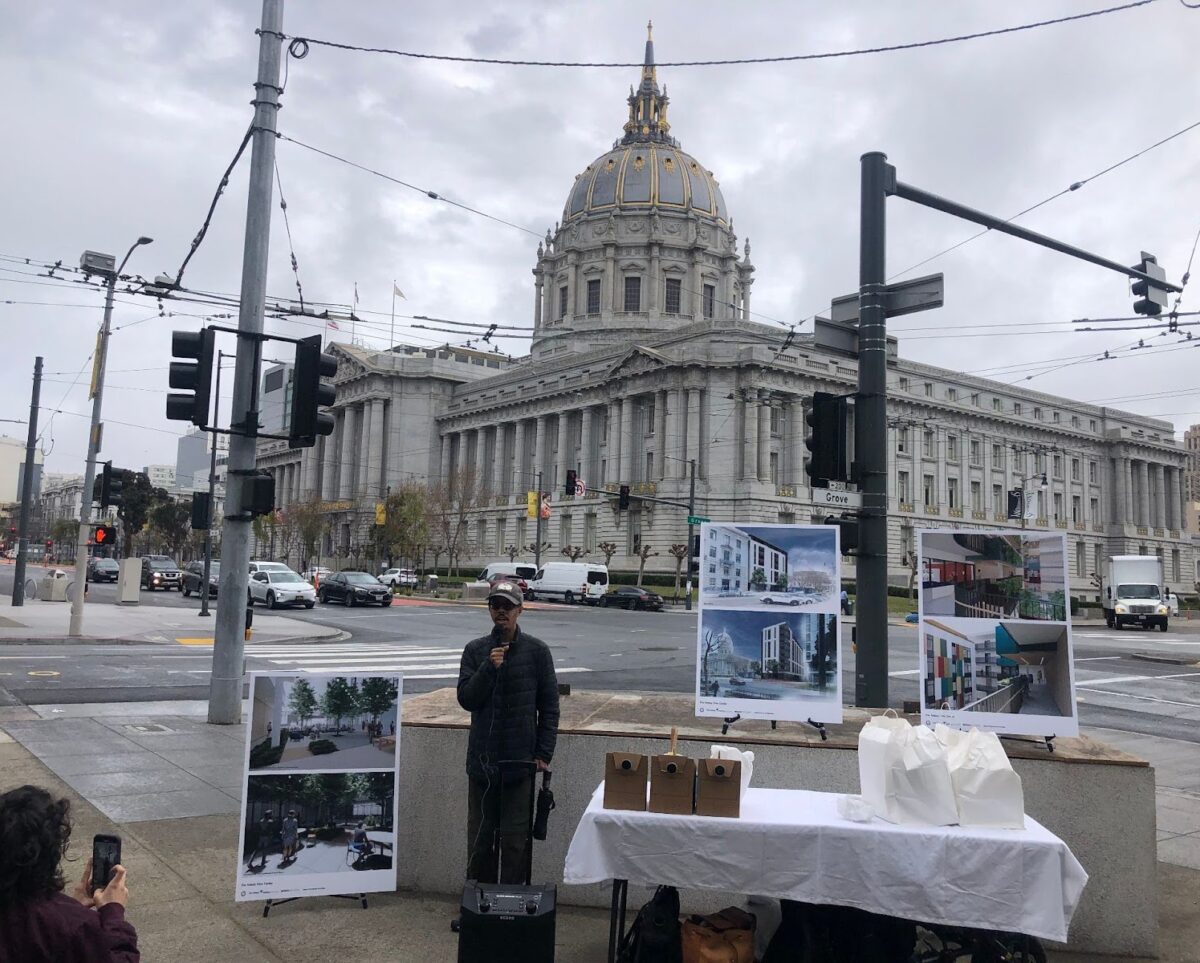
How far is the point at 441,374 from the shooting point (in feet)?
356

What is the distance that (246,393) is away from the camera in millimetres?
11648

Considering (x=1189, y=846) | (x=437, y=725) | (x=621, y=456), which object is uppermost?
(x=621, y=456)

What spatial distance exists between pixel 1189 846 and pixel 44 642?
21.9 meters

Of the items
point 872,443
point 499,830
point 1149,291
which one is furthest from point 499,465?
point 499,830

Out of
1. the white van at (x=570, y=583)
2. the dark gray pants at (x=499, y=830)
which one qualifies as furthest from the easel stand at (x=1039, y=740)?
the white van at (x=570, y=583)

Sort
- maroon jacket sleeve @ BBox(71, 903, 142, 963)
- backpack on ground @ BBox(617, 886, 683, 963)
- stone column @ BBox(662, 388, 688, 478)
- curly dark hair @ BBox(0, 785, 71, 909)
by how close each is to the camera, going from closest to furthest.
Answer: curly dark hair @ BBox(0, 785, 71, 909), maroon jacket sleeve @ BBox(71, 903, 142, 963), backpack on ground @ BBox(617, 886, 683, 963), stone column @ BBox(662, 388, 688, 478)

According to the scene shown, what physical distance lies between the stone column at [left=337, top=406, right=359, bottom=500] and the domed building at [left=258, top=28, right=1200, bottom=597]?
0.32 metres

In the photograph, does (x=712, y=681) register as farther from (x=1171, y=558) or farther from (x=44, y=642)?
(x=1171, y=558)

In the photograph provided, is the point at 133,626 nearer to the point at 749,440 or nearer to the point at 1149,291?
the point at 1149,291

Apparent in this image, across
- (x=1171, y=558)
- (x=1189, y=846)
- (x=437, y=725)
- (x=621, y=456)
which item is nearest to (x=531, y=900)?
(x=437, y=725)

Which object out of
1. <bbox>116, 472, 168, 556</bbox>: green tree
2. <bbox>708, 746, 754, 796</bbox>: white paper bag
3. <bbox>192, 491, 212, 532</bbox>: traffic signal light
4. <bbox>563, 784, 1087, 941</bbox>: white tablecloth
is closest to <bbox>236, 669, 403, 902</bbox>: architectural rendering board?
<bbox>563, 784, 1087, 941</bbox>: white tablecloth

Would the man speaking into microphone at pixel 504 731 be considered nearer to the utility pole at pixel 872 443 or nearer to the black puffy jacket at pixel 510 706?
the black puffy jacket at pixel 510 706

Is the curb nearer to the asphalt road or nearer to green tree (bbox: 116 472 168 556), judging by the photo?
the asphalt road

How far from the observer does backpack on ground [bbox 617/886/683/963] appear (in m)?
4.67
